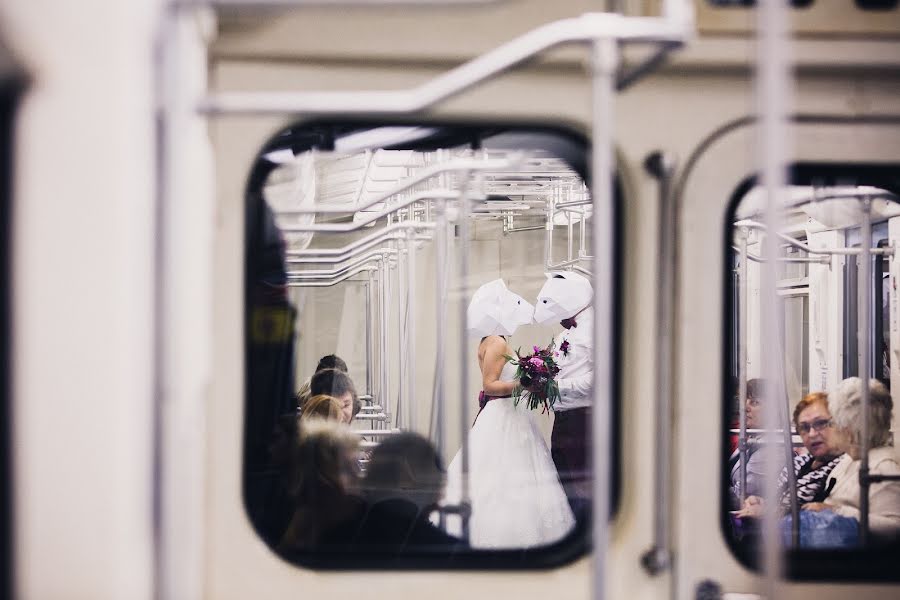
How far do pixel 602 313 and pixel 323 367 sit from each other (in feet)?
5.75

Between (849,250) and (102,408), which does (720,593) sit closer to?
(102,408)

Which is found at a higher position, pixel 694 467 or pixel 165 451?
pixel 165 451

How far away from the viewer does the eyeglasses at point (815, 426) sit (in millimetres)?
2588

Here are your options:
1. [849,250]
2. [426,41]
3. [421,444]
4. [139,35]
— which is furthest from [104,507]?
[849,250]

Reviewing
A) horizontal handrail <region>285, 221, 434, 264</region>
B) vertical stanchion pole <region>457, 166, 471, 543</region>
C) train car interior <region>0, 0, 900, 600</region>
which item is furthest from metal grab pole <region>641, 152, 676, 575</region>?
horizontal handrail <region>285, 221, 434, 264</region>

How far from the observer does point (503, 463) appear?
2.65 m

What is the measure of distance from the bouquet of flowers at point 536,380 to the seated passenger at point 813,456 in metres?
0.94

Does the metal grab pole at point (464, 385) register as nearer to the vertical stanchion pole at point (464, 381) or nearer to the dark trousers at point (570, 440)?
the vertical stanchion pole at point (464, 381)

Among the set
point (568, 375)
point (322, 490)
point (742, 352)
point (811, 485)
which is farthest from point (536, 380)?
point (322, 490)

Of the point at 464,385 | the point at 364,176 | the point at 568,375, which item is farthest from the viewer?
the point at 568,375

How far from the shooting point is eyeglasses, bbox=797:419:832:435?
2588mm

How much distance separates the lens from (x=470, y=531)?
184 centimetres

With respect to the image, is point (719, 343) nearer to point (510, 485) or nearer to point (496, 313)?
point (510, 485)

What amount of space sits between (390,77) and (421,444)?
4.08 ft
